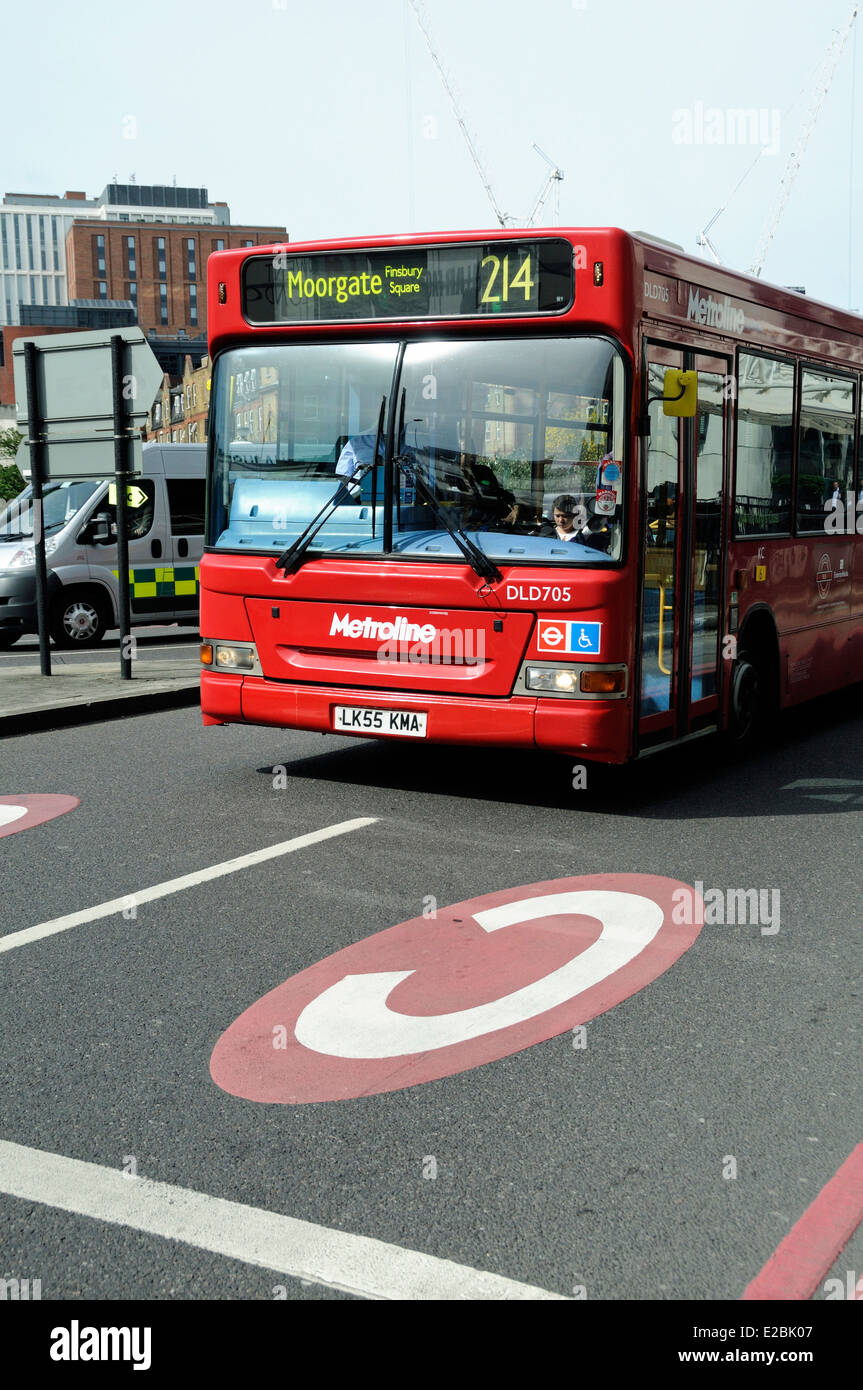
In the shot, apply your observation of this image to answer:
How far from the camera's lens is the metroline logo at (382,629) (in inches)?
275

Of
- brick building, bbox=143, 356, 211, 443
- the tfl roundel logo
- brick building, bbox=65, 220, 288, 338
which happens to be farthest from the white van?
brick building, bbox=65, 220, 288, 338

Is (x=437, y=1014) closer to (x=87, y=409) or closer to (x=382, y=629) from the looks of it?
(x=382, y=629)

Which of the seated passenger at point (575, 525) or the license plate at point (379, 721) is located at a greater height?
the seated passenger at point (575, 525)

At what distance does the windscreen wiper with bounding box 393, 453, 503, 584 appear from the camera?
6.73m

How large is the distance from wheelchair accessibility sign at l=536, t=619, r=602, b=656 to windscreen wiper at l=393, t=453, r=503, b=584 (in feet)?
1.13

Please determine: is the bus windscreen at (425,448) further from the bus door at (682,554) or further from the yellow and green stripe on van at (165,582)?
the yellow and green stripe on van at (165,582)

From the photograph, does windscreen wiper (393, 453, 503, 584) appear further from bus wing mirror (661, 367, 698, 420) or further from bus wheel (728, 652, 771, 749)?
bus wheel (728, 652, 771, 749)

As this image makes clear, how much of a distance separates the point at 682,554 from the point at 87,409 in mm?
6185

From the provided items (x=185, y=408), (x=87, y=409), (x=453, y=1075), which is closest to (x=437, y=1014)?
(x=453, y=1075)

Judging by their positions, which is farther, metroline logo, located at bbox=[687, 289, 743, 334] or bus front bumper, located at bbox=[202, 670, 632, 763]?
metroline logo, located at bbox=[687, 289, 743, 334]

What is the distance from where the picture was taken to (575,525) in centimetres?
667

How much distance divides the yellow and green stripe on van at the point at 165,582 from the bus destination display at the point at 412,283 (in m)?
9.78

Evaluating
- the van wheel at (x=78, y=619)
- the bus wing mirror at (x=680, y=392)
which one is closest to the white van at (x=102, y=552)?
the van wheel at (x=78, y=619)

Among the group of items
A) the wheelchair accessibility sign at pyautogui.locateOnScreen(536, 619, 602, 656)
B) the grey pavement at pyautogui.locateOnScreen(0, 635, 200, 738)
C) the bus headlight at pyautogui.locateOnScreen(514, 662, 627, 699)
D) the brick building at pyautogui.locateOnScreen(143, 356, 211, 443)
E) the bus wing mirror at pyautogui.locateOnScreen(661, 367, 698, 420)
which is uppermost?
the brick building at pyautogui.locateOnScreen(143, 356, 211, 443)
